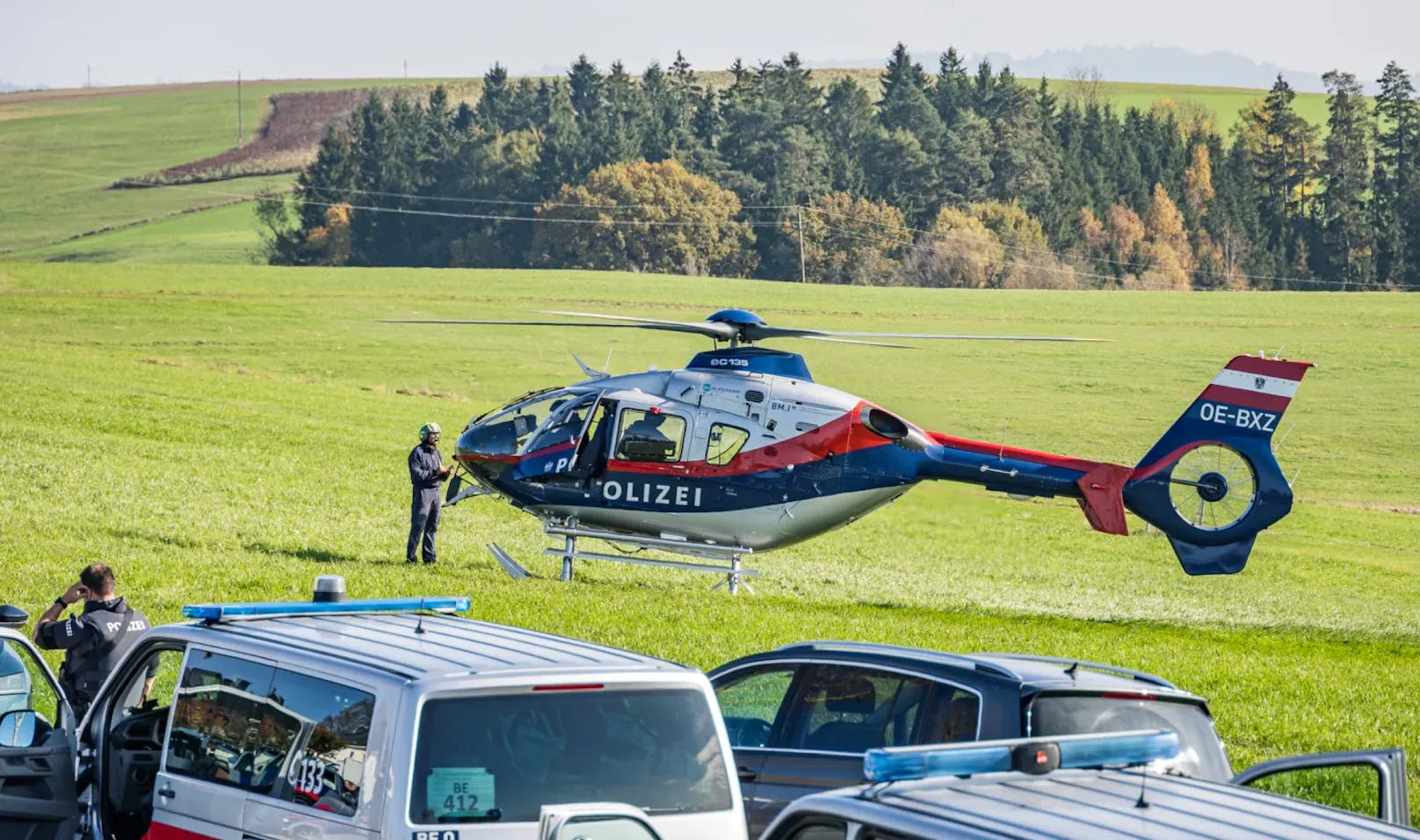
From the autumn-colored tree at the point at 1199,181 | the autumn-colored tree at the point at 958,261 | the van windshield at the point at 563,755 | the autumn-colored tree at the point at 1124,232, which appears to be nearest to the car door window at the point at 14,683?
the van windshield at the point at 563,755

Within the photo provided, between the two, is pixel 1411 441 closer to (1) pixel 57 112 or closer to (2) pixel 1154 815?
(2) pixel 1154 815

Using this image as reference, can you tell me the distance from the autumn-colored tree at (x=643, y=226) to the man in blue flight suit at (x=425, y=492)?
71.3 meters

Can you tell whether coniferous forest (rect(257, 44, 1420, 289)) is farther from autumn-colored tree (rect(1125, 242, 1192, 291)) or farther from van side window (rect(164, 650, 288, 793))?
van side window (rect(164, 650, 288, 793))

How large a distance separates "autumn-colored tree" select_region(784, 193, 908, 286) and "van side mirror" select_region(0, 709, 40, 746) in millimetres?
91925

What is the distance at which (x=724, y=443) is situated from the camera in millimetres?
22859

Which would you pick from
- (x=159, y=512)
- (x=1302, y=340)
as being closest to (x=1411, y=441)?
(x=1302, y=340)

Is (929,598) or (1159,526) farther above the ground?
(1159,526)

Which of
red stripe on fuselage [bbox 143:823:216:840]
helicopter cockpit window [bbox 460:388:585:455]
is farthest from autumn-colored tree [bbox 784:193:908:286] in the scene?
red stripe on fuselage [bbox 143:823:216:840]

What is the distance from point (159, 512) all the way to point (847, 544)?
13364 mm

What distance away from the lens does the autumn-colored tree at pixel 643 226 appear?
96.9 metres

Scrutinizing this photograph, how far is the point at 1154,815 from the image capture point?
16.4 feet

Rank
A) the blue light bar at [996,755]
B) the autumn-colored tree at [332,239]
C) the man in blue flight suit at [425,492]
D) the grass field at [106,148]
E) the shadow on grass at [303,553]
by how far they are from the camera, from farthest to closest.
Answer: the grass field at [106,148] < the autumn-colored tree at [332,239] < the shadow on grass at [303,553] < the man in blue flight suit at [425,492] < the blue light bar at [996,755]

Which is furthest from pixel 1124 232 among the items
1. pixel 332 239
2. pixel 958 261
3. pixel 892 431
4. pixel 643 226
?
pixel 892 431

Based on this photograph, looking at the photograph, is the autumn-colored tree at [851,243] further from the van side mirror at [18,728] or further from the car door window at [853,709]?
the van side mirror at [18,728]
